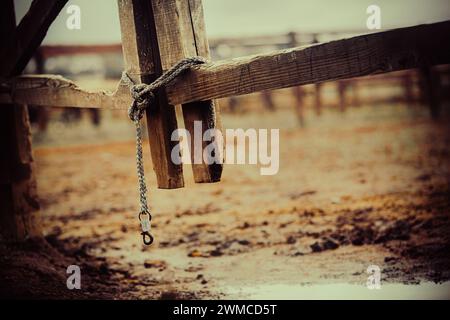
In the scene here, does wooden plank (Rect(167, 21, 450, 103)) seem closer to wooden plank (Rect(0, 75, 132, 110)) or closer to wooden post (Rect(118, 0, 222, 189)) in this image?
wooden post (Rect(118, 0, 222, 189))

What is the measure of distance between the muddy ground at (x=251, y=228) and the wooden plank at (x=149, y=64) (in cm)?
114

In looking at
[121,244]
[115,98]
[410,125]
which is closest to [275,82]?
[115,98]

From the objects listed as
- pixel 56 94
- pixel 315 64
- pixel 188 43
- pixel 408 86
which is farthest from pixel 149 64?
pixel 408 86

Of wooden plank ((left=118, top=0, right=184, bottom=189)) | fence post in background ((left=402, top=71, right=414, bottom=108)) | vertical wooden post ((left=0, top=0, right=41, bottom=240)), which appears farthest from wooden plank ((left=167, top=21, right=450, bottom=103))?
fence post in background ((left=402, top=71, right=414, bottom=108))

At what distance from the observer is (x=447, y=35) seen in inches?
63.7

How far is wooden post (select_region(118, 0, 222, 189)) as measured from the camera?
2.15 metres

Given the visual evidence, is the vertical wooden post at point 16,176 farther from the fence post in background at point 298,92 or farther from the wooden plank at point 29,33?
the fence post in background at point 298,92

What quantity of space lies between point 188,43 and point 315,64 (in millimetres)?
595

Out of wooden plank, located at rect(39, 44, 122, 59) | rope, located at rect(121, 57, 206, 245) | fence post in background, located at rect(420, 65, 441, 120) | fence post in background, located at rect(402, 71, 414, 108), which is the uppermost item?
wooden plank, located at rect(39, 44, 122, 59)

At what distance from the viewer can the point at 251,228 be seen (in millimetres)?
4375

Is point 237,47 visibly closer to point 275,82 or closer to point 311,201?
point 311,201

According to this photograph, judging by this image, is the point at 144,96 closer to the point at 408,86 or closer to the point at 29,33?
the point at 29,33

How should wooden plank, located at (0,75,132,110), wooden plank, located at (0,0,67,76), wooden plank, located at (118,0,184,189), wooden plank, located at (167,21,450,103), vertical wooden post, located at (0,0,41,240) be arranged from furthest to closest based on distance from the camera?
vertical wooden post, located at (0,0,41,240) < wooden plank, located at (0,0,67,76) < wooden plank, located at (0,75,132,110) < wooden plank, located at (118,0,184,189) < wooden plank, located at (167,21,450,103)
